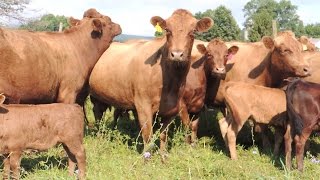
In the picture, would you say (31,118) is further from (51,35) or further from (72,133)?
(51,35)

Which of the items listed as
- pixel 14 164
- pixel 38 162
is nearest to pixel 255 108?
pixel 38 162

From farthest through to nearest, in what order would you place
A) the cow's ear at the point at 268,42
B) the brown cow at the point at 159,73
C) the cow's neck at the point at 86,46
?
1. the cow's ear at the point at 268,42
2. the cow's neck at the point at 86,46
3. the brown cow at the point at 159,73

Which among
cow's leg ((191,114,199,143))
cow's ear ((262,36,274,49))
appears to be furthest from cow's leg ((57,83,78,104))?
cow's ear ((262,36,274,49))

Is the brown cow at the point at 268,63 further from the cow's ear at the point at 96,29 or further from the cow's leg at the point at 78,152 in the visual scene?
the cow's leg at the point at 78,152

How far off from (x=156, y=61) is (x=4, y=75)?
2266mm

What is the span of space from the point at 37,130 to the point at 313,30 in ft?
339

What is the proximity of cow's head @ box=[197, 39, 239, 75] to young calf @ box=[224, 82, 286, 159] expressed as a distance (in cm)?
79

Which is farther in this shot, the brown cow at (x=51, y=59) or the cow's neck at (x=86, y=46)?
the cow's neck at (x=86, y=46)

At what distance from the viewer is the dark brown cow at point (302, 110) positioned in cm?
584

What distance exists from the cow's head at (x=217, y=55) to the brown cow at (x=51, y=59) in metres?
1.71

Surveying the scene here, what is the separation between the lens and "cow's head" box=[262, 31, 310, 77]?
738 cm

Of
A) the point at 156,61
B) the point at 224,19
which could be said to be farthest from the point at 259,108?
the point at 224,19

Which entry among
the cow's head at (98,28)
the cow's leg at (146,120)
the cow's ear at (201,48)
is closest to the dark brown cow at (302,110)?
the cow's leg at (146,120)

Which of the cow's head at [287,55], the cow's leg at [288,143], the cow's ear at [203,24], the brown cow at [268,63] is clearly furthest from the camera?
the brown cow at [268,63]
